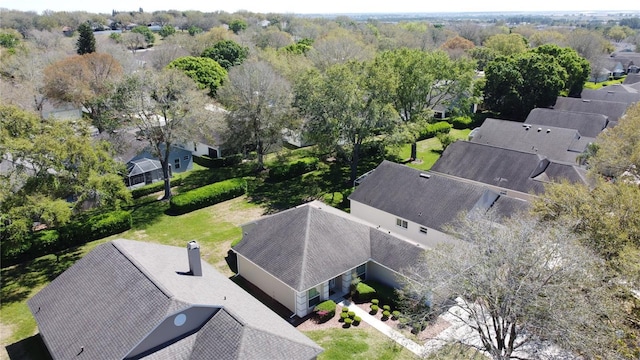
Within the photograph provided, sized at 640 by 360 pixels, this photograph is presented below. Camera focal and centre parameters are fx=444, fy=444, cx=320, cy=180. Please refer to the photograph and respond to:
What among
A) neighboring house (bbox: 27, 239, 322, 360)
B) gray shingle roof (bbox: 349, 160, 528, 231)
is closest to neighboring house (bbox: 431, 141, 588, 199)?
gray shingle roof (bbox: 349, 160, 528, 231)

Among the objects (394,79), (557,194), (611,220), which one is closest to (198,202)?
(394,79)

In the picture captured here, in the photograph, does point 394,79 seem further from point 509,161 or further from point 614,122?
point 614,122

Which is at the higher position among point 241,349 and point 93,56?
point 93,56

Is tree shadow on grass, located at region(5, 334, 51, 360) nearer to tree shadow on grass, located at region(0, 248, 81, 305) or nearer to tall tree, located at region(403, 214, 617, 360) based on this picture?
tree shadow on grass, located at region(0, 248, 81, 305)

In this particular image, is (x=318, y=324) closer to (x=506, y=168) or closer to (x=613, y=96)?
(x=506, y=168)

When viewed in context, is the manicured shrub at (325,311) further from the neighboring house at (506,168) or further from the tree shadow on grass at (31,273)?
the neighboring house at (506,168)

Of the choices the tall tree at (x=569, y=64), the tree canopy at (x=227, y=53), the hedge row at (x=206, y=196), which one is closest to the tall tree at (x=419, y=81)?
the hedge row at (x=206, y=196)
